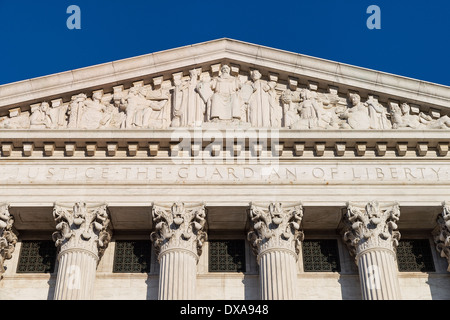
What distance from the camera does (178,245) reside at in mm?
22969

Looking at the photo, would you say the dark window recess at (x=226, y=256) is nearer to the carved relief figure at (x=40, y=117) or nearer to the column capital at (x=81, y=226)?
the column capital at (x=81, y=226)

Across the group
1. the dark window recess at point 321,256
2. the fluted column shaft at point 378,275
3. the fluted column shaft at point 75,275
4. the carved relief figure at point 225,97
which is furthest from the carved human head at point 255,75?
the fluted column shaft at point 75,275

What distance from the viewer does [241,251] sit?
24.9m

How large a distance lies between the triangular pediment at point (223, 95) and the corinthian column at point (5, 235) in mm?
3489

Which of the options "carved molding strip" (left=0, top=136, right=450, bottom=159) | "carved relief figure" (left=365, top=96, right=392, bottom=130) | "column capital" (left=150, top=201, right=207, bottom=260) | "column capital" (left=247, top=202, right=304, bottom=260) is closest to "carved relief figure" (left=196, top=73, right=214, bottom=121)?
"carved molding strip" (left=0, top=136, right=450, bottom=159)

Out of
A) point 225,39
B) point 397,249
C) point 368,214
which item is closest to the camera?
point 368,214

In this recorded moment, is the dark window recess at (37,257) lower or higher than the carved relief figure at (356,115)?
lower

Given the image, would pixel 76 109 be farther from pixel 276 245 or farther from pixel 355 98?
pixel 355 98

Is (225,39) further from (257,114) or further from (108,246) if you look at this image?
(108,246)

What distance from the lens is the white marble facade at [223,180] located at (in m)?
23.2

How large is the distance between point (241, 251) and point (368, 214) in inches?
183

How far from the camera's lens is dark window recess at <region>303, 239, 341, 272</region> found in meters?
24.6

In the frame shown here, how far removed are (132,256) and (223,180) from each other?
4.21 meters

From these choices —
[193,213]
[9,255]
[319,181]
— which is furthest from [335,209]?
[9,255]
